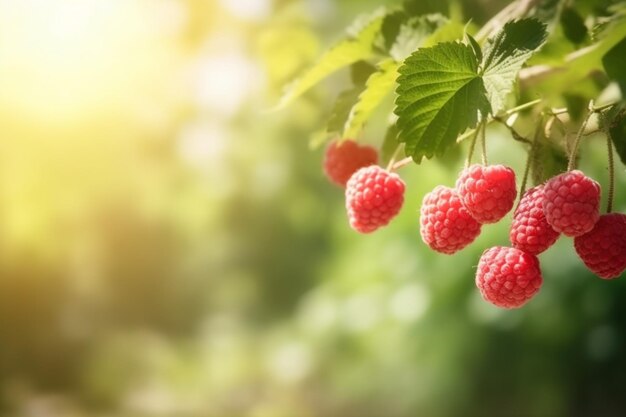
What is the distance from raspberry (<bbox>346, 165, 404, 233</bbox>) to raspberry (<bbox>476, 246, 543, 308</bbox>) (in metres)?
0.11

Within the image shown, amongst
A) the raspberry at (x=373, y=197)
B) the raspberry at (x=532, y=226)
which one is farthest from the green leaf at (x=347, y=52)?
the raspberry at (x=532, y=226)

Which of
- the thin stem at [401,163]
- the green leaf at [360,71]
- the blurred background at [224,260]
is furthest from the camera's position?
the blurred background at [224,260]

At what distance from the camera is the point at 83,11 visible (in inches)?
166

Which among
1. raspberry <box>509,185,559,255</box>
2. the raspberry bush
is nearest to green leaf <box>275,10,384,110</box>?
the raspberry bush

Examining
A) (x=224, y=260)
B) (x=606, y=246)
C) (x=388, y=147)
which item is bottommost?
(x=606, y=246)

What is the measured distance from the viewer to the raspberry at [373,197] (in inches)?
26.4

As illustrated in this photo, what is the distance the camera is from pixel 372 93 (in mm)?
638

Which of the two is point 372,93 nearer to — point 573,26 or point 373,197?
point 373,197

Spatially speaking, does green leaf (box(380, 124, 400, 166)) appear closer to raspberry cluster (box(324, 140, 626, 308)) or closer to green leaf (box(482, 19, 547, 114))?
raspberry cluster (box(324, 140, 626, 308))

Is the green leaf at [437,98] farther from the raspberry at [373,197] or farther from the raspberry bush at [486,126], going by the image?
the raspberry at [373,197]

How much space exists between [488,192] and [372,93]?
133 mm

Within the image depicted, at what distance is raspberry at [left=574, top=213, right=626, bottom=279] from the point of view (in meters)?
0.55

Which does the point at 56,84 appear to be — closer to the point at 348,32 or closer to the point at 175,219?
the point at 175,219

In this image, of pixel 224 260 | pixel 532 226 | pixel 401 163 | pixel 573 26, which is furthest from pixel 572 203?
pixel 224 260
